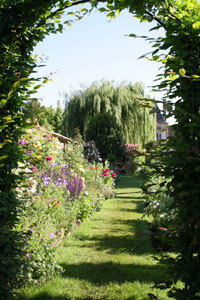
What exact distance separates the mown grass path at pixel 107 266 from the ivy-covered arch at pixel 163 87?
675mm

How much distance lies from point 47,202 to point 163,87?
2.87m

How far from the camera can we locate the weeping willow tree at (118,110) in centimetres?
1698

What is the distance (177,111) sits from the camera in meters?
1.91

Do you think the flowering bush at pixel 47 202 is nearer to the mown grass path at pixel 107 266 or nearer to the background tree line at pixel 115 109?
the mown grass path at pixel 107 266

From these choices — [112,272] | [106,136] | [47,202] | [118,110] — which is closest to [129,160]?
[118,110]

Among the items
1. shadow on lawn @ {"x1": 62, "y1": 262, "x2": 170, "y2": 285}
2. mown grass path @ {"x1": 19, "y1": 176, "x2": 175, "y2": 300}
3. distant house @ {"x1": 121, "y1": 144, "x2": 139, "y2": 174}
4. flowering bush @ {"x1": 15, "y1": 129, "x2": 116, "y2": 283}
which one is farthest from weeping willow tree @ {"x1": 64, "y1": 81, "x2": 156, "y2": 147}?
shadow on lawn @ {"x1": 62, "y1": 262, "x2": 170, "y2": 285}

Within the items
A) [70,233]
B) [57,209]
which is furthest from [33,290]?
[70,233]

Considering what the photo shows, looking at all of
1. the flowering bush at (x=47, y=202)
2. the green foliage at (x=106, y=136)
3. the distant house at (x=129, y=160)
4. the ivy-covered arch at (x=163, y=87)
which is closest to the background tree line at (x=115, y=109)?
the distant house at (x=129, y=160)

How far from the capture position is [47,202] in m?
4.36

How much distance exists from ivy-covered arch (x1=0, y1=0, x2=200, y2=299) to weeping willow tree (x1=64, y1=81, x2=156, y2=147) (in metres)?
14.3

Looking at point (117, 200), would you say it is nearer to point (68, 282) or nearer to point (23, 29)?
point (68, 282)

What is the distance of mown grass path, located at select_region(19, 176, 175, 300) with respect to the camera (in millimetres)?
3051

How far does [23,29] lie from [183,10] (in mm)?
1364

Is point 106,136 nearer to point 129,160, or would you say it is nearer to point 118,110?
point 118,110
